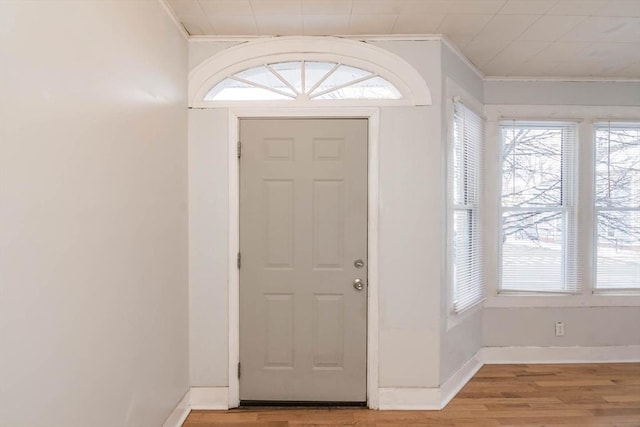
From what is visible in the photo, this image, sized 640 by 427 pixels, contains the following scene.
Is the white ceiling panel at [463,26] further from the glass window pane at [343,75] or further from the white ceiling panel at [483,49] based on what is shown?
the glass window pane at [343,75]

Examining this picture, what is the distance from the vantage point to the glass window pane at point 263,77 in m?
2.84

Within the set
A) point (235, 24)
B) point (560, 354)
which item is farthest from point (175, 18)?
point (560, 354)

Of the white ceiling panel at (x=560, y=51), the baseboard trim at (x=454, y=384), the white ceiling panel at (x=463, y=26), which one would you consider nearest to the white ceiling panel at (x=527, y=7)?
the white ceiling panel at (x=463, y=26)

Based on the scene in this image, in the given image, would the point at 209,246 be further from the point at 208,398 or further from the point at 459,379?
the point at 459,379

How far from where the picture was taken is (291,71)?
2846mm

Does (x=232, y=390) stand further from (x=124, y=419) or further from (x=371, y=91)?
(x=371, y=91)

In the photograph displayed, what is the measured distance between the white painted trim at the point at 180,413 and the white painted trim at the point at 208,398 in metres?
0.03

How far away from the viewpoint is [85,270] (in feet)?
5.03

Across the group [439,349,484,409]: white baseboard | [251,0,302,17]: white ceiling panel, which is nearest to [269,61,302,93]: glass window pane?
[251,0,302,17]: white ceiling panel

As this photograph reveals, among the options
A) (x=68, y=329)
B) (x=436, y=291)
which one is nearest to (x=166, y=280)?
(x=68, y=329)

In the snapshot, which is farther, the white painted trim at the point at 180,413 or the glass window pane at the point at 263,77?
the glass window pane at the point at 263,77

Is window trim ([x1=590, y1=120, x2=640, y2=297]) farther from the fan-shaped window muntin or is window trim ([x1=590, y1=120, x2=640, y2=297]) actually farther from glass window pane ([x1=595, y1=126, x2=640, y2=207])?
the fan-shaped window muntin

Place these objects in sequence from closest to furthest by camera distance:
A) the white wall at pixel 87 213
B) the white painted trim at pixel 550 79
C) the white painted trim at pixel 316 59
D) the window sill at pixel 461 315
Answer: the white wall at pixel 87 213 → the white painted trim at pixel 316 59 → the window sill at pixel 461 315 → the white painted trim at pixel 550 79

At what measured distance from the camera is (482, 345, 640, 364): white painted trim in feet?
11.8
